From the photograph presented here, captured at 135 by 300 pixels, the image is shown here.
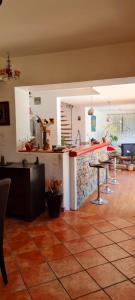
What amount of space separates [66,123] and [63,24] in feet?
20.0

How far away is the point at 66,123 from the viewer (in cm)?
863

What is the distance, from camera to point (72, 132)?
8.80 m

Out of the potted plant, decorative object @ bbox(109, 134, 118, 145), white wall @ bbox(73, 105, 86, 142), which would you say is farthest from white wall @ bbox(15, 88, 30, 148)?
decorative object @ bbox(109, 134, 118, 145)

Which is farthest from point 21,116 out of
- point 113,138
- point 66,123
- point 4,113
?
point 113,138

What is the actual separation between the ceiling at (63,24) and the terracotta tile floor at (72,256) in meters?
2.43

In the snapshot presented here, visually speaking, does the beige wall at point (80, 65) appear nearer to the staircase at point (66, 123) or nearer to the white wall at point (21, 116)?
the white wall at point (21, 116)

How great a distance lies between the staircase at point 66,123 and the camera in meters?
8.49

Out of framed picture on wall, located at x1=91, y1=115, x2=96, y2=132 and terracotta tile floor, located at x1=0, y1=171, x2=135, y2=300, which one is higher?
framed picture on wall, located at x1=91, y1=115, x2=96, y2=132

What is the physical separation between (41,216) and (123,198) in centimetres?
170

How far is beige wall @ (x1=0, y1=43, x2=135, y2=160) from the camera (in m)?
3.16

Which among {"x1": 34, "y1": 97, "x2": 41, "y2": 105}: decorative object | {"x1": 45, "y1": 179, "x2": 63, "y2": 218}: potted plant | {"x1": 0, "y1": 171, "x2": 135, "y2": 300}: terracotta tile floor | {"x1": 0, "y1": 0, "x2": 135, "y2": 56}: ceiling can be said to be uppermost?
{"x1": 0, "y1": 0, "x2": 135, "y2": 56}: ceiling

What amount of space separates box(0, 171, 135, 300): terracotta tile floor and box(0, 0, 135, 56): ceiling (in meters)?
2.43

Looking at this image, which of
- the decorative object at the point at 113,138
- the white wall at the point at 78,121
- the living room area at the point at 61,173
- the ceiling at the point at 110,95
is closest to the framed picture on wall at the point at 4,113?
the living room area at the point at 61,173

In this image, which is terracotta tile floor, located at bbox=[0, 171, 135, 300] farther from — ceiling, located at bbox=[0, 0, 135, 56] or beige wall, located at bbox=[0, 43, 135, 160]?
ceiling, located at bbox=[0, 0, 135, 56]
